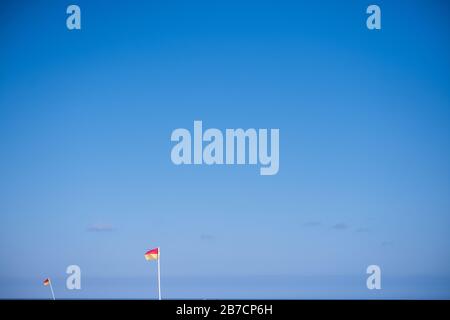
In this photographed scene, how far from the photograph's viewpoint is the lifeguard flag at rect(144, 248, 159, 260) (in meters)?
4.66

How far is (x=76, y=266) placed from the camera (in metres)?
4.64

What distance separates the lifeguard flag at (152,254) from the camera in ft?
15.3

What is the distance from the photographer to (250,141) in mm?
4785

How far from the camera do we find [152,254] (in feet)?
15.4

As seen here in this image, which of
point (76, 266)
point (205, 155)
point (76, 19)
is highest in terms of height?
point (76, 19)
